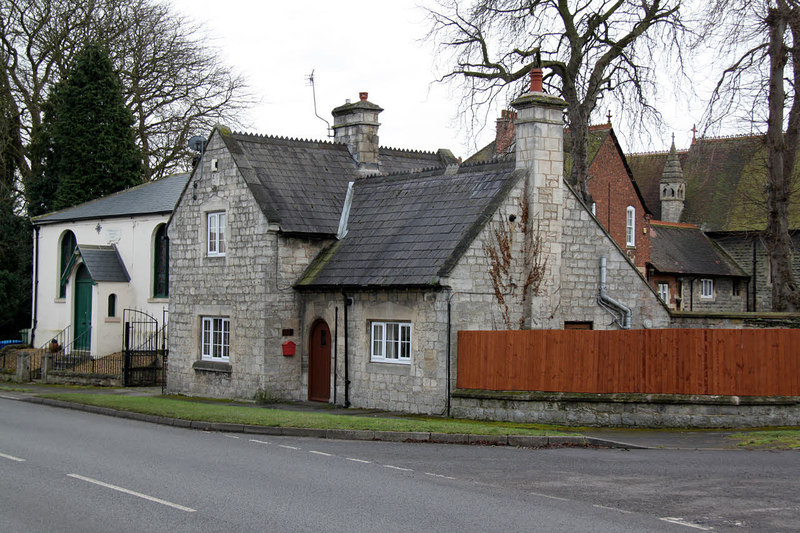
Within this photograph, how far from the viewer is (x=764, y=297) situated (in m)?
49.7

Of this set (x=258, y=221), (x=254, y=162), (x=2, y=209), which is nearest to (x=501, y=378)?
(x=258, y=221)

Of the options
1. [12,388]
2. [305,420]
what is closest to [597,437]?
[305,420]

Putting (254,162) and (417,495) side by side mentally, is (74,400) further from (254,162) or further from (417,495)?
(417,495)

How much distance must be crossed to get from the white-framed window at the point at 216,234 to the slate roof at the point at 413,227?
3.22 metres

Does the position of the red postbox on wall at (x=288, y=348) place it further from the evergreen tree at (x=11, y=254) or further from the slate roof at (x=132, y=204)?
the evergreen tree at (x=11, y=254)

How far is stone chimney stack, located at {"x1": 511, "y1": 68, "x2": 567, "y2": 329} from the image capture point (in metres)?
22.2

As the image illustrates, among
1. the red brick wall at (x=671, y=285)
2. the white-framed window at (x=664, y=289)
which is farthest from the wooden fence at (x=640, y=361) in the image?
the white-framed window at (x=664, y=289)

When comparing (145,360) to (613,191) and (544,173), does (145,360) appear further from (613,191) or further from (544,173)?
(613,191)

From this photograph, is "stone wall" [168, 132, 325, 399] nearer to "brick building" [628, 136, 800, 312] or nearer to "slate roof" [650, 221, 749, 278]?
"slate roof" [650, 221, 749, 278]

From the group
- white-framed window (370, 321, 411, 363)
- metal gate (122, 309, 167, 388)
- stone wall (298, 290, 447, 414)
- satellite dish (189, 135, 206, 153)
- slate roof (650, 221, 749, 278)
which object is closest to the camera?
stone wall (298, 290, 447, 414)

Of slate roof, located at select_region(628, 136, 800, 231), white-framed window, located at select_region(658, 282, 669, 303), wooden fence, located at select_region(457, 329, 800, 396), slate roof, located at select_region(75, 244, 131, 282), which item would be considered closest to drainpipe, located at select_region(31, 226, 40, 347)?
slate roof, located at select_region(75, 244, 131, 282)

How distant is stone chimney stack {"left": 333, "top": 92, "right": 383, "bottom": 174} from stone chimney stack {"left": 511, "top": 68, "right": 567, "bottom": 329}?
7.34 meters

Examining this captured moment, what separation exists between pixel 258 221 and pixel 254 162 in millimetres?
2169

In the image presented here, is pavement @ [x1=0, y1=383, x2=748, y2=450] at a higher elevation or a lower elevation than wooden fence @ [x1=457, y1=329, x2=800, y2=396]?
lower
